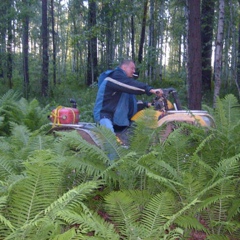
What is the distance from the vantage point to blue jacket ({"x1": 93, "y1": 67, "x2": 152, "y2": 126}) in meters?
6.05

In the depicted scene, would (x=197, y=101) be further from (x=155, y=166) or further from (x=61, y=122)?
A: (x=155, y=166)

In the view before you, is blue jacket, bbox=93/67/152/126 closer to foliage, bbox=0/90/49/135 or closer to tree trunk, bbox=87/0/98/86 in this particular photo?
foliage, bbox=0/90/49/135

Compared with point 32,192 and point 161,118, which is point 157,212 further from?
point 161,118

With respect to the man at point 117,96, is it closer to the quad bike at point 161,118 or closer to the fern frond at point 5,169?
the quad bike at point 161,118

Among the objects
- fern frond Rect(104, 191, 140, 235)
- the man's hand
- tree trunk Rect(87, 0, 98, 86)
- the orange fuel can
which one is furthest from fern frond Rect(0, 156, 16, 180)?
tree trunk Rect(87, 0, 98, 86)

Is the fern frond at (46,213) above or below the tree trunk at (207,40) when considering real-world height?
below

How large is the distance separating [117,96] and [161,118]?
104 centimetres

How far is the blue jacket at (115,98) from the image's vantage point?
6.05 meters

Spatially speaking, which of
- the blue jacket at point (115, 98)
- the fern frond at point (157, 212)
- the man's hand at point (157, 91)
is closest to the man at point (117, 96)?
the blue jacket at point (115, 98)

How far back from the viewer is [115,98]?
20.5ft

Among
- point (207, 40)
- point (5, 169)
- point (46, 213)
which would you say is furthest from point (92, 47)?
point (46, 213)

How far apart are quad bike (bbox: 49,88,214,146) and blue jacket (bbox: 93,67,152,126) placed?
7.9 inches

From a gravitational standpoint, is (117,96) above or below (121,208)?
above

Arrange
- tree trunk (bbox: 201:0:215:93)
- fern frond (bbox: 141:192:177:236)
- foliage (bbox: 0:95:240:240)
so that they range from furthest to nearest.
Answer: tree trunk (bbox: 201:0:215:93) → fern frond (bbox: 141:192:177:236) → foliage (bbox: 0:95:240:240)
